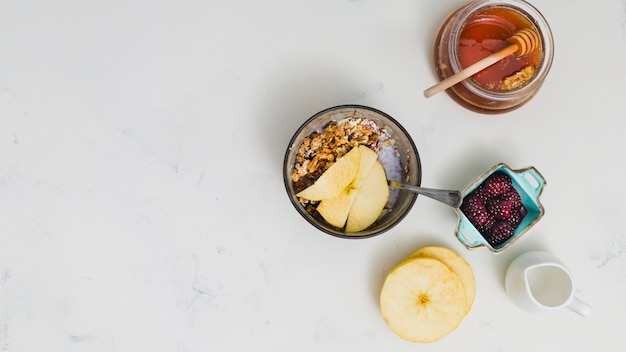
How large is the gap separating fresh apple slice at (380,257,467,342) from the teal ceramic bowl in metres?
0.07

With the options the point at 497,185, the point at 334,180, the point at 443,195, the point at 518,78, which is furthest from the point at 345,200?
the point at 518,78

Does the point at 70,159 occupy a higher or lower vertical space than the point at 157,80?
lower

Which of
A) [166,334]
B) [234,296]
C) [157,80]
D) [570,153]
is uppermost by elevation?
[570,153]

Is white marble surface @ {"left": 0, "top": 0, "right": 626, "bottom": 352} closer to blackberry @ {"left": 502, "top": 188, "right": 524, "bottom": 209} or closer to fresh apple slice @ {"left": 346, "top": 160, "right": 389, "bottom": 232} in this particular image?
fresh apple slice @ {"left": 346, "top": 160, "right": 389, "bottom": 232}

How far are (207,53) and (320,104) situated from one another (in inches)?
9.1

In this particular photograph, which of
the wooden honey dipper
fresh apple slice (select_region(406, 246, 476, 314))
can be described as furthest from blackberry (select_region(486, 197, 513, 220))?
the wooden honey dipper

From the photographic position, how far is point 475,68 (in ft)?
3.13

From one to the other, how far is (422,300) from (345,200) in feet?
0.75

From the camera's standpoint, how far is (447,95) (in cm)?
108

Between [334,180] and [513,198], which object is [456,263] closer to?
[513,198]

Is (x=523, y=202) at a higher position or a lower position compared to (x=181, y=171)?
higher

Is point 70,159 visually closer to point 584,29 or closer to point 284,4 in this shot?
point 284,4

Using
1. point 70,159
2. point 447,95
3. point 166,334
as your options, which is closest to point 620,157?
point 447,95

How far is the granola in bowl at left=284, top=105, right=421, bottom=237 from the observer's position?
1010 millimetres
